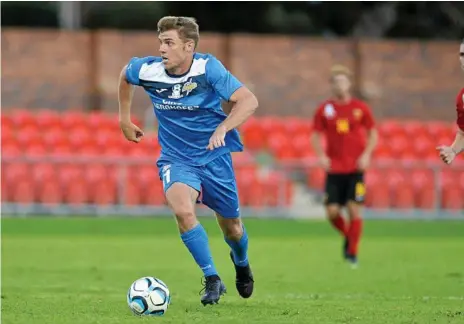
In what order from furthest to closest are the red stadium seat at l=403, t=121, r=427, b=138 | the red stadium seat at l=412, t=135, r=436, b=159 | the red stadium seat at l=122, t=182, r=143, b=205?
the red stadium seat at l=403, t=121, r=427, b=138 < the red stadium seat at l=412, t=135, r=436, b=159 < the red stadium seat at l=122, t=182, r=143, b=205

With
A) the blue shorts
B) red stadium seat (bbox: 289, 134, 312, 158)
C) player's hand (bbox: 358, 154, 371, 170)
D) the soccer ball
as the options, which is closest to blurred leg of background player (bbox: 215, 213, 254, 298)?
the blue shorts

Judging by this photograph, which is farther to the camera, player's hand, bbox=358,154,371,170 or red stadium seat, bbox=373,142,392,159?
red stadium seat, bbox=373,142,392,159

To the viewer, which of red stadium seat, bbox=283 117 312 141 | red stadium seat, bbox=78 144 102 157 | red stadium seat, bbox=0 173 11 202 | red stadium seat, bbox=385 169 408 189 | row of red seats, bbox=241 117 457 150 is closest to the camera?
red stadium seat, bbox=0 173 11 202

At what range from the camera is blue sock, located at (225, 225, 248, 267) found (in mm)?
9680

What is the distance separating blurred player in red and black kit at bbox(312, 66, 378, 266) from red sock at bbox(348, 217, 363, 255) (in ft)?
0.05

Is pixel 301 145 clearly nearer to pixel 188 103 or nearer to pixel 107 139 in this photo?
pixel 107 139

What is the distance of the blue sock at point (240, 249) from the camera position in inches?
381

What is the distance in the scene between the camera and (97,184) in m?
21.1

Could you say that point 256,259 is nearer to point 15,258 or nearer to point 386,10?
point 15,258

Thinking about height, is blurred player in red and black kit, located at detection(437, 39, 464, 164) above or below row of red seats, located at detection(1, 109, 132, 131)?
above

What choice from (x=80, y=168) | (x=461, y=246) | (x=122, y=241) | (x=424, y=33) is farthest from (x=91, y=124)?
(x=424, y=33)

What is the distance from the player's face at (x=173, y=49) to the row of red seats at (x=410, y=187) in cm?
1275

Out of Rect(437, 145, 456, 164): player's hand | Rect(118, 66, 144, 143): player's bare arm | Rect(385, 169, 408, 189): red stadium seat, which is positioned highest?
Rect(118, 66, 144, 143): player's bare arm

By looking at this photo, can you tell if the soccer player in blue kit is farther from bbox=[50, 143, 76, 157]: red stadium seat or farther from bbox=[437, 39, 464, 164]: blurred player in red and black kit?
bbox=[50, 143, 76, 157]: red stadium seat
